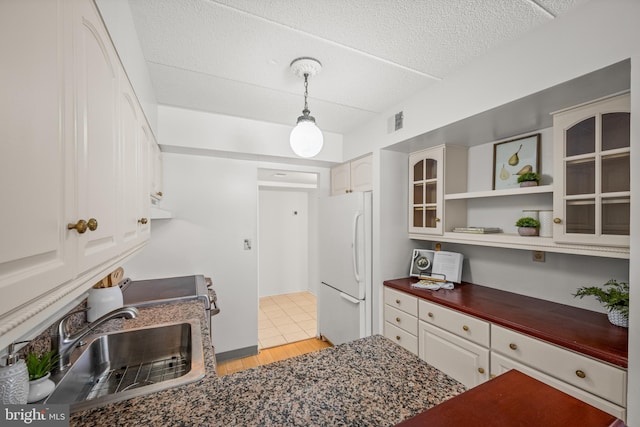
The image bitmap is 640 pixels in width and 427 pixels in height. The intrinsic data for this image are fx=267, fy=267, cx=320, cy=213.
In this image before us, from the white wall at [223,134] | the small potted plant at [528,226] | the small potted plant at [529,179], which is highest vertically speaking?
the white wall at [223,134]

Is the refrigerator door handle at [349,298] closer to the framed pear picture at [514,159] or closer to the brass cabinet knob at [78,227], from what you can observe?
the framed pear picture at [514,159]

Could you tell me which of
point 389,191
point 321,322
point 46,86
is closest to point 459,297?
point 389,191

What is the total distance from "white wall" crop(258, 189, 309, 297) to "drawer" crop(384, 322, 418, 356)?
316 centimetres

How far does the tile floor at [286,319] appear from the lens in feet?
11.1

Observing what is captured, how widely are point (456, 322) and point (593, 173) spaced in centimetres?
116

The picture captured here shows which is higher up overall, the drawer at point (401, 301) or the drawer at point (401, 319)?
the drawer at point (401, 301)

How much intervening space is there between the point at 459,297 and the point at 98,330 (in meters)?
2.29

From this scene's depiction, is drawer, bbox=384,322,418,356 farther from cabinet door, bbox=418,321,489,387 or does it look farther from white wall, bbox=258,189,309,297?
white wall, bbox=258,189,309,297

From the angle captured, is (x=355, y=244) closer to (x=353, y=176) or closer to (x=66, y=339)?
(x=353, y=176)

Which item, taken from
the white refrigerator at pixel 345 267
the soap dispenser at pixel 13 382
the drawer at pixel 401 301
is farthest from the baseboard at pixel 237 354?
the soap dispenser at pixel 13 382

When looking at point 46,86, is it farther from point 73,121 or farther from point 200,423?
point 200,423

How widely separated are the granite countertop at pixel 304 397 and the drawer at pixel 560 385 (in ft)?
3.23

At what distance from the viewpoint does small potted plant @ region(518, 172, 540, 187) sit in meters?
1.81

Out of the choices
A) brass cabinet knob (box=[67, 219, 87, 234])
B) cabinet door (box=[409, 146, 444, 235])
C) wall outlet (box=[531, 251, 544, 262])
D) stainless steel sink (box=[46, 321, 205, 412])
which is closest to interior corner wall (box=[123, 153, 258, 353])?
stainless steel sink (box=[46, 321, 205, 412])
